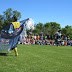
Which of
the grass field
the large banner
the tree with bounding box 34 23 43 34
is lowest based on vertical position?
the grass field

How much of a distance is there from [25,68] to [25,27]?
592 centimetres

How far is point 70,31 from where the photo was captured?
11688 centimetres

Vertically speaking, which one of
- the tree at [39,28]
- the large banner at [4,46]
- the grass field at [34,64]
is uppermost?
the tree at [39,28]

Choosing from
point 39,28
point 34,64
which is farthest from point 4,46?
point 39,28

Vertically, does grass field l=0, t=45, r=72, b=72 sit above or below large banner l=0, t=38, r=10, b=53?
below

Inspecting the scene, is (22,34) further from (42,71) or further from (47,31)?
Result: (47,31)

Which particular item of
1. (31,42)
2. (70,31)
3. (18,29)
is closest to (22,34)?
(18,29)

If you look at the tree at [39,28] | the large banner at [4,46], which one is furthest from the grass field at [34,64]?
the tree at [39,28]

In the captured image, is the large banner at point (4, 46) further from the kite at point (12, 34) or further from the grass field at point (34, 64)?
the grass field at point (34, 64)

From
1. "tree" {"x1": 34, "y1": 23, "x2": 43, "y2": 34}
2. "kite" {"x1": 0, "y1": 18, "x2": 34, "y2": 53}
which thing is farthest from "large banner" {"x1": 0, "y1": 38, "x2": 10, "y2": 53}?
"tree" {"x1": 34, "y1": 23, "x2": 43, "y2": 34}

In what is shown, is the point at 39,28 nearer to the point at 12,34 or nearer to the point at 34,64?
the point at 12,34

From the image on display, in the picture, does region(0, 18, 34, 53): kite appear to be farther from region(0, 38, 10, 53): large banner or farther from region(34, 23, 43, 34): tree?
region(34, 23, 43, 34): tree

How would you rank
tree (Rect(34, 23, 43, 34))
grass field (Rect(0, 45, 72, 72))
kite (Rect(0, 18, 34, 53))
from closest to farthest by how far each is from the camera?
1. grass field (Rect(0, 45, 72, 72))
2. kite (Rect(0, 18, 34, 53))
3. tree (Rect(34, 23, 43, 34))

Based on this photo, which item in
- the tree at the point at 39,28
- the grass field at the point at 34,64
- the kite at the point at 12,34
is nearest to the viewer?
the grass field at the point at 34,64
